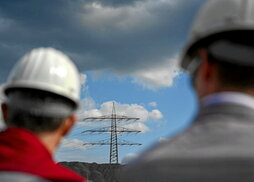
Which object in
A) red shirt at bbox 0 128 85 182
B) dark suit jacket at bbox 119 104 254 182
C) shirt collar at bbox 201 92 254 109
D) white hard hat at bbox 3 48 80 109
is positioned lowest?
dark suit jacket at bbox 119 104 254 182

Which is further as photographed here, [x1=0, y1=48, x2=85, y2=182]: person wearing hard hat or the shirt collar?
[x1=0, y1=48, x2=85, y2=182]: person wearing hard hat

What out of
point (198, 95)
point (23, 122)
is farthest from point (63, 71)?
point (198, 95)

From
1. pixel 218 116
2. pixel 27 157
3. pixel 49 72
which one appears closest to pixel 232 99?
pixel 218 116

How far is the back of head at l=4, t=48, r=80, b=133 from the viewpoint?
2.73 m

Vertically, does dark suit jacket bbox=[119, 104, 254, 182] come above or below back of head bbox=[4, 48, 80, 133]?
below

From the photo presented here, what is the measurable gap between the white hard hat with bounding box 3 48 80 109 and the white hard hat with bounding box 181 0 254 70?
1.43m

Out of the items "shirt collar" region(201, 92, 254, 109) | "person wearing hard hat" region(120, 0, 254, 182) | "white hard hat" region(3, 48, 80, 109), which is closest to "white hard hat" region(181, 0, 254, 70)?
"person wearing hard hat" region(120, 0, 254, 182)

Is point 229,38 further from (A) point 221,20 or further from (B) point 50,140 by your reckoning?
(B) point 50,140

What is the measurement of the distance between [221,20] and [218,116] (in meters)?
0.42

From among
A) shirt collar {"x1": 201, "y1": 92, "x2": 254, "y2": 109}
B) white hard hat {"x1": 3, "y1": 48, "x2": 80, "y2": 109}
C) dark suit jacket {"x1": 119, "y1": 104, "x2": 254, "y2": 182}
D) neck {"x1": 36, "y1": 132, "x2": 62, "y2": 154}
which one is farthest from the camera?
white hard hat {"x1": 3, "y1": 48, "x2": 80, "y2": 109}

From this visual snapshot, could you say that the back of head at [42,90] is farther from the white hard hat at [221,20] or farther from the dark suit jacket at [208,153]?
the dark suit jacket at [208,153]

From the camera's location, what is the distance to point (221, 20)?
5.79 ft

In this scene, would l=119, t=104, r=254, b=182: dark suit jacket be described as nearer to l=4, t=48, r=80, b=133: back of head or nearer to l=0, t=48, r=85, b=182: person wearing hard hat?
l=0, t=48, r=85, b=182: person wearing hard hat

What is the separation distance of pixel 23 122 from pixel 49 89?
0.37m
